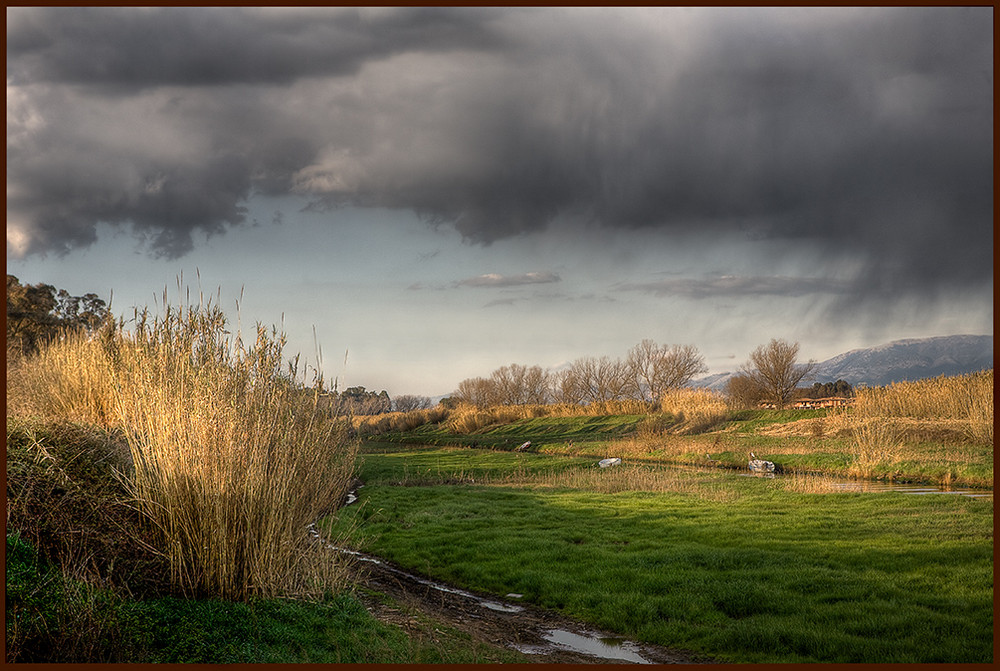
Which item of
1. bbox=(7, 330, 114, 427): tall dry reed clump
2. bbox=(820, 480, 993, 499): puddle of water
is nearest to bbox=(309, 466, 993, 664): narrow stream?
bbox=(7, 330, 114, 427): tall dry reed clump

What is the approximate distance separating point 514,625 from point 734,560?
405 centimetres

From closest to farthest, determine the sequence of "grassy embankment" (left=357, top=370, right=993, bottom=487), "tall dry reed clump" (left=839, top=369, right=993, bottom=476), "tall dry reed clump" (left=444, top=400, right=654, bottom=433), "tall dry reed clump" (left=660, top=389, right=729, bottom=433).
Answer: "grassy embankment" (left=357, top=370, right=993, bottom=487)
"tall dry reed clump" (left=839, top=369, right=993, bottom=476)
"tall dry reed clump" (left=660, top=389, right=729, bottom=433)
"tall dry reed clump" (left=444, top=400, right=654, bottom=433)

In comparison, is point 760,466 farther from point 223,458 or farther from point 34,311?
point 34,311

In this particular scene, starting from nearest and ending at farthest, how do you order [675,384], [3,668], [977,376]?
[3,668] < [977,376] < [675,384]

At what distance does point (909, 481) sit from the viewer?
786 inches

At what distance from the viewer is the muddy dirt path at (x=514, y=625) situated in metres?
7.63

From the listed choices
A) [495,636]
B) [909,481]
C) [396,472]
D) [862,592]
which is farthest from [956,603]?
[396,472]

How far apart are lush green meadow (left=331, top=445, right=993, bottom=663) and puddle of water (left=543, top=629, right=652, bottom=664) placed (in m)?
0.38

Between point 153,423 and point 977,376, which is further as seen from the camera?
point 977,376

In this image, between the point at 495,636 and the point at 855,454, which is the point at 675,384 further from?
the point at 495,636

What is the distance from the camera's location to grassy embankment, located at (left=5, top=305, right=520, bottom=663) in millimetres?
5770

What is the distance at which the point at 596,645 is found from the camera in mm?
8148

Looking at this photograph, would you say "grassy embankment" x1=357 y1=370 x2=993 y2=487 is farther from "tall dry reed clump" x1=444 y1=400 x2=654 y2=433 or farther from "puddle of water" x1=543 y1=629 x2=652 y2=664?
"puddle of water" x1=543 y1=629 x2=652 y2=664

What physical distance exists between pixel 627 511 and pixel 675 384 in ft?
143
